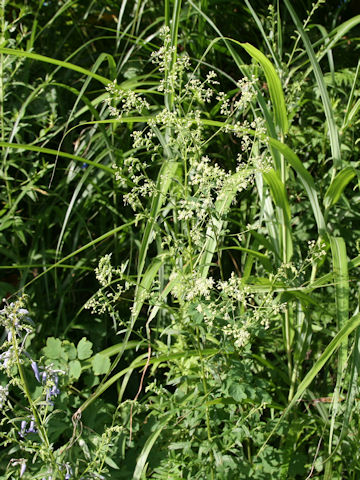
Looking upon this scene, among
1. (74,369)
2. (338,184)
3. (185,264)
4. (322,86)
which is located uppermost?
(322,86)

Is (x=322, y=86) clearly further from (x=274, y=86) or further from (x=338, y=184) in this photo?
(x=338, y=184)

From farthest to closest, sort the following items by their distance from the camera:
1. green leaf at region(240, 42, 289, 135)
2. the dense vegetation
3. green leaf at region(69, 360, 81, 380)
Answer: green leaf at region(69, 360, 81, 380)
green leaf at region(240, 42, 289, 135)
the dense vegetation

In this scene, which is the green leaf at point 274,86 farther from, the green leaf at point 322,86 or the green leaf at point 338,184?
the green leaf at point 338,184

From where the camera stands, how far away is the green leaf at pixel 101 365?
69.0 inches

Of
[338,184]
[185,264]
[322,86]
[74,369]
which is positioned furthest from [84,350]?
[322,86]

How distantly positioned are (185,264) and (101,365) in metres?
0.43

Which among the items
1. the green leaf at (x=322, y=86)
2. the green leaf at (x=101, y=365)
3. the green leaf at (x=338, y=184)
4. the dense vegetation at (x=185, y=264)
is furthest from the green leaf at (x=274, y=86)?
the green leaf at (x=101, y=365)

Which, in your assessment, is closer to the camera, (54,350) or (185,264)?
(54,350)

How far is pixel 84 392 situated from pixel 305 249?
3.30 feet

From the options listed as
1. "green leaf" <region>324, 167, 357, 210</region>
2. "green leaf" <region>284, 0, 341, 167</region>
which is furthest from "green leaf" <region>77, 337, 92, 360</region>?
"green leaf" <region>284, 0, 341, 167</region>

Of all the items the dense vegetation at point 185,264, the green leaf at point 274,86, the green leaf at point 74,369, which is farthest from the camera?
the green leaf at point 74,369

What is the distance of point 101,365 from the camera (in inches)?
69.2

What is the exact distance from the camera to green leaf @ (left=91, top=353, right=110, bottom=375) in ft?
5.75

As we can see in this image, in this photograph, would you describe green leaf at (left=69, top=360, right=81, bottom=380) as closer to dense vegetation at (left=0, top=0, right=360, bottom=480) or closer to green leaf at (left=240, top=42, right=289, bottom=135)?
dense vegetation at (left=0, top=0, right=360, bottom=480)
